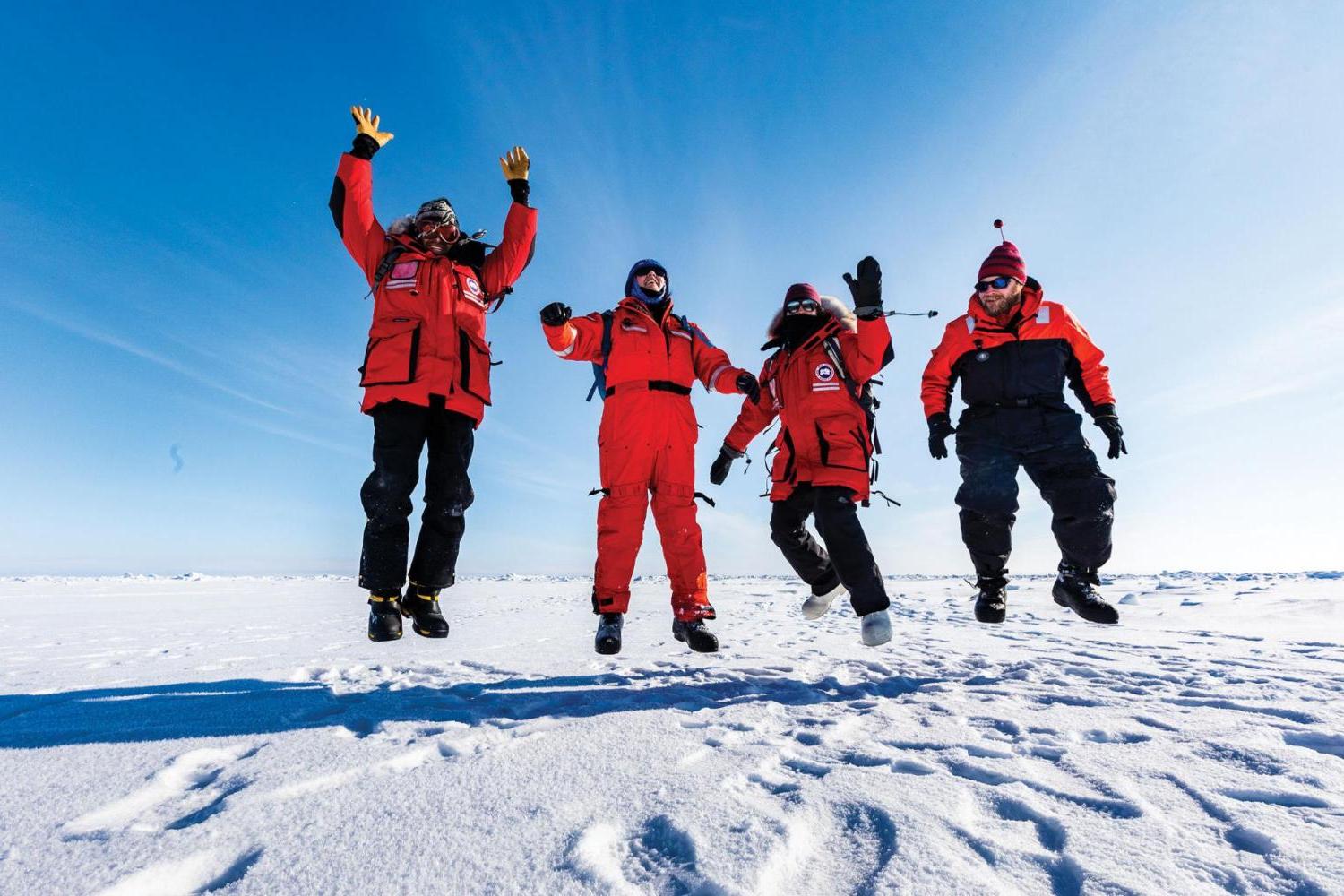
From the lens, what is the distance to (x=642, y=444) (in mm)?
3523

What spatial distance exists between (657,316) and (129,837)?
335 centimetres

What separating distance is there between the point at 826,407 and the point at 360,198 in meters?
2.86

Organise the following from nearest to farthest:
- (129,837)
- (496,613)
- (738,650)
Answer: (129,837) → (738,650) → (496,613)

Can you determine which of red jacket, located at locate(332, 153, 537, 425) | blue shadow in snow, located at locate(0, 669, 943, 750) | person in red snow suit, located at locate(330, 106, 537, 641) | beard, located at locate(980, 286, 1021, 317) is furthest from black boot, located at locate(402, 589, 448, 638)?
beard, located at locate(980, 286, 1021, 317)

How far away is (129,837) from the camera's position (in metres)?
1.13

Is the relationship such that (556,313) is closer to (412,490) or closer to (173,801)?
(412,490)

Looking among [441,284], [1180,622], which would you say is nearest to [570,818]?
[441,284]

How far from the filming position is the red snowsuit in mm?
3434

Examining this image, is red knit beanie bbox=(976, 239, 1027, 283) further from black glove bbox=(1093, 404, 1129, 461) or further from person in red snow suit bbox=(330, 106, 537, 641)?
person in red snow suit bbox=(330, 106, 537, 641)

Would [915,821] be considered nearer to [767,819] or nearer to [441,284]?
[767,819]

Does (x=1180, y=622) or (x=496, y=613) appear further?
(x=496, y=613)

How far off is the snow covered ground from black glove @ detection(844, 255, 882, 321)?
76.1 inches

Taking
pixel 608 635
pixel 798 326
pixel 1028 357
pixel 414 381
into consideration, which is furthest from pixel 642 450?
pixel 1028 357

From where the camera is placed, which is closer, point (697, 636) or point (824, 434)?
point (697, 636)
